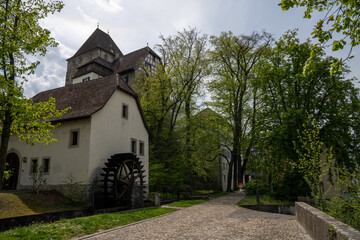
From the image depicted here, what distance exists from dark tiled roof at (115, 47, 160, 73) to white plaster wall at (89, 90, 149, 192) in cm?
2117

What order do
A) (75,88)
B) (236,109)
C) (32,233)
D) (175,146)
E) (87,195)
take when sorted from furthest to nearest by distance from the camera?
(236,109) → (175,146) → (75,88) → (87,195) → (32,233)

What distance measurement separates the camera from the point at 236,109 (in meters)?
30.4

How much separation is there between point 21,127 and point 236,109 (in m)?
23.1

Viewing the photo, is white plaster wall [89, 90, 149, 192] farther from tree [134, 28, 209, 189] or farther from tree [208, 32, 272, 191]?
tree [208, 32, 272, 191]

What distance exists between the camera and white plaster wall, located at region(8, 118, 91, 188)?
16.5 m

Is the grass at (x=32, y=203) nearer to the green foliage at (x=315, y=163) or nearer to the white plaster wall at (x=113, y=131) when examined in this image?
the white plaster wall at (x=113, y=131)

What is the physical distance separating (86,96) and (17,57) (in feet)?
25.3

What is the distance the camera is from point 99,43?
159 feet

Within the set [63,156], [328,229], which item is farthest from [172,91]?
[328,229]

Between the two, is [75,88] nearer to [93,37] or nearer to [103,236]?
[103,236]

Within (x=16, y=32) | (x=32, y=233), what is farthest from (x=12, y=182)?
(x=32, y=233)

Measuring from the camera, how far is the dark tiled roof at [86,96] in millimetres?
17589

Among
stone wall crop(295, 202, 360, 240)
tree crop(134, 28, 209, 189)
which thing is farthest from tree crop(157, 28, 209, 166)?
stone wall crop(295, 202, 360, 240)

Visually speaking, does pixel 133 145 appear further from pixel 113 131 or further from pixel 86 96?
pixel 86 96
